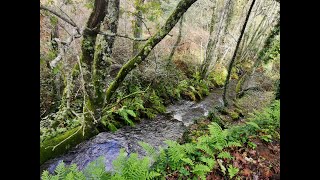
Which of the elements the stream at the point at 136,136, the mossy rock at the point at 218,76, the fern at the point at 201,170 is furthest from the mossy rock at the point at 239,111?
the fern at the point at 201,170

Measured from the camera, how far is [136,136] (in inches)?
335

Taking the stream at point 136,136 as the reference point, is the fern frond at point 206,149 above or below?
above

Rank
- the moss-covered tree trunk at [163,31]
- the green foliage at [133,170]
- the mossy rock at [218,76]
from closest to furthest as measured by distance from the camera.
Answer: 1. the green foliage at [133,170]
2. the moss-covered tree trunk at [163,31]
3. the mossy rock at [218,76]

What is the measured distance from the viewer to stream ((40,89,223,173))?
6844 mm

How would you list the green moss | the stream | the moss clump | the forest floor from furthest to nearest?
the moss clump → the stream → the green moss → the forest floor

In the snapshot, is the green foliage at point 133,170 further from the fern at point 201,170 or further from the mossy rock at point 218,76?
the mossy rock at point 218,76

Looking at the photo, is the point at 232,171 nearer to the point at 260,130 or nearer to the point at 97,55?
the point at 260,130

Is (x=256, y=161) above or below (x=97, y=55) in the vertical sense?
below

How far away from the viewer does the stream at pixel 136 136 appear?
684 cm

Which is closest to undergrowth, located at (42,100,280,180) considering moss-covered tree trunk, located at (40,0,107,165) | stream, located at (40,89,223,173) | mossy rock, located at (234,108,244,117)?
moss-covered tree trunk, located at (40,0,107,165)

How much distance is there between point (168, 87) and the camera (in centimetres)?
1270

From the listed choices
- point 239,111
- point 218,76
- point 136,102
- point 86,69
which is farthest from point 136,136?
point 218,76

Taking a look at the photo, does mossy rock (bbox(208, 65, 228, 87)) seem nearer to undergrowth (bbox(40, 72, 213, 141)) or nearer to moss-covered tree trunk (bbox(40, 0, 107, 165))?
undergrowth (bbox(40, 72, 213, 141))
